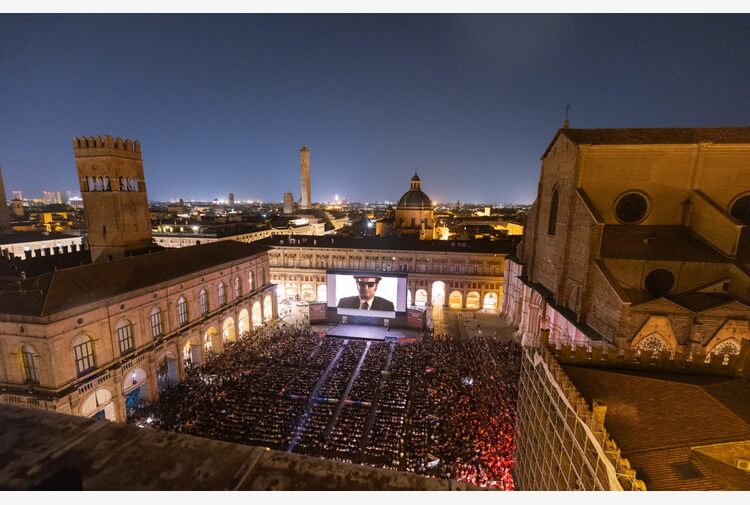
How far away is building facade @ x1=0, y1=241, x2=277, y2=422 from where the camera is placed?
19.7 m

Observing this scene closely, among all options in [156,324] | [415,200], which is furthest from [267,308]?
[415,200]

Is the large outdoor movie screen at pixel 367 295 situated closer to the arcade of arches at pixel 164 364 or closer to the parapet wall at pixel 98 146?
the arcade of arches at pixel 164 364

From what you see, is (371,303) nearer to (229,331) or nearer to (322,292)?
(322,292)

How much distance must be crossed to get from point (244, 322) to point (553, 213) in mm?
34829

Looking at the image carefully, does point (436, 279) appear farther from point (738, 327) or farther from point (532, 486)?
point (532, 486)

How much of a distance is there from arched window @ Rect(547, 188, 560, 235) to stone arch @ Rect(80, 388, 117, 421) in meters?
37.3

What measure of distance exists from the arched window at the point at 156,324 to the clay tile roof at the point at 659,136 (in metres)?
35.9

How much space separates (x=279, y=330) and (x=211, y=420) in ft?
57.0

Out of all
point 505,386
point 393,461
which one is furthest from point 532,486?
point 505,386

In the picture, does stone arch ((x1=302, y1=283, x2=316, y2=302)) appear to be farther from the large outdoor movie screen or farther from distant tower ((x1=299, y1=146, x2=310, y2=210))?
distant tower ((x1=299, y1=146, x2=310, y2=210))

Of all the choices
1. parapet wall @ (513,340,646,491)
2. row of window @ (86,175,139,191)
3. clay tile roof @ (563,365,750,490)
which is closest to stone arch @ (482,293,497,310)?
parapet wall @ (513,340,646,491)

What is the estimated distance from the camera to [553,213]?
33.2m

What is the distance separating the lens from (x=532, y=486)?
15312mm

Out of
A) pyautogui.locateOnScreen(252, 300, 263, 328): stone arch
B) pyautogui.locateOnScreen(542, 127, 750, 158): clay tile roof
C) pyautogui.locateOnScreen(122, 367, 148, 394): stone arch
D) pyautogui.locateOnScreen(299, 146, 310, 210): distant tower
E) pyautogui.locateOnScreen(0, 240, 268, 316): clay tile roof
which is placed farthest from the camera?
pyautogui.locateOnScreen(299, 146, 310, 210): distant tower
